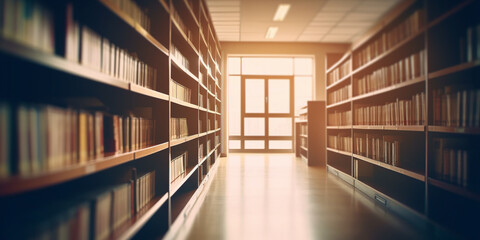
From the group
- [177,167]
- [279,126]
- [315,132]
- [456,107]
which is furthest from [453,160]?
[279,126]

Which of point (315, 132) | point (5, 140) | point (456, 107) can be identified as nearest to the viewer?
point (5, 140)

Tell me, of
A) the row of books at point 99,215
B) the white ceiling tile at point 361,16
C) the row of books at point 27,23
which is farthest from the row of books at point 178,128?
the white ceiling tile at point 361,16

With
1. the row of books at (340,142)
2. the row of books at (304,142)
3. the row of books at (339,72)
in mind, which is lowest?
the row of books at (304,142)

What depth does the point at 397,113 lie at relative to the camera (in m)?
2.27

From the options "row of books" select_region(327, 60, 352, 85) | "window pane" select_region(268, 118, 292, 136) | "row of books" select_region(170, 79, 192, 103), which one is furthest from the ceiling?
"row of books" select_region(170, 79, 192, 103)

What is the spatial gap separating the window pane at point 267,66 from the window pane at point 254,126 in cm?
145

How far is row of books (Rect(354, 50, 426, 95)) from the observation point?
6.51 ft

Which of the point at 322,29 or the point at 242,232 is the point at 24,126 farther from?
the point at 322,29

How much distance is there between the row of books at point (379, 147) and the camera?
231cm

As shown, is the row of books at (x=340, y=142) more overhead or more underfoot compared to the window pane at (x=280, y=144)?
more overhead

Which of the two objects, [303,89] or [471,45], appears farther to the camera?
[303,89]

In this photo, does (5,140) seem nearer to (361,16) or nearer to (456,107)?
(456,107)

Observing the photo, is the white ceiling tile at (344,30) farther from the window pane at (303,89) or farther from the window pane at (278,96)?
the window pane at (278,96)

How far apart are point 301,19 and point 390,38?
297 centimetres
